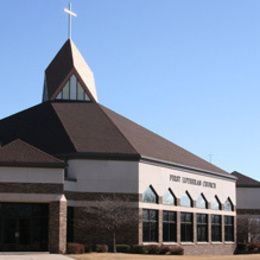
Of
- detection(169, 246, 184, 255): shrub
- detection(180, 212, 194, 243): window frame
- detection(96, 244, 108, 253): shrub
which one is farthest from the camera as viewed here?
detection(180, 212, 194, 243): window frame

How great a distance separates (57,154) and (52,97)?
12612 mm

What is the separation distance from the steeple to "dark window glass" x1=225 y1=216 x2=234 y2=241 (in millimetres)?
17757

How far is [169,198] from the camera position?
56.7m

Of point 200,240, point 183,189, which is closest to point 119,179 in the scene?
point 183,189

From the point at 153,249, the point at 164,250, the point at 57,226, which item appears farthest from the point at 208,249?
the point at 57,226

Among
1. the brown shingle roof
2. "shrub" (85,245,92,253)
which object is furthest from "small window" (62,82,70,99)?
"shrub" (85,245,92,253)

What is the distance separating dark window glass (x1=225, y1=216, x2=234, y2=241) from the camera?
65.6 meters

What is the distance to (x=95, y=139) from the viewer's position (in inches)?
2169

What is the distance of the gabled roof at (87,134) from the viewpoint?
53281 millimetres

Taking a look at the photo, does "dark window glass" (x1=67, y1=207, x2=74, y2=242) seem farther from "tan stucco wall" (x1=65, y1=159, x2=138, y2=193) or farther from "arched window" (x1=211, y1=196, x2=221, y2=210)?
"arched window" (x1=211, y1=196, x2=221, y2=210)

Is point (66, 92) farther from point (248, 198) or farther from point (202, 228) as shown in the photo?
point (248, 198)

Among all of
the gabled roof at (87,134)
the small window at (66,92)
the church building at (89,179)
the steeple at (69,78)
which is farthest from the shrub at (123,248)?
the small window at (66,92)

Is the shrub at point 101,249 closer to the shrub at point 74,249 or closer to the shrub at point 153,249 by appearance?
the shrub at point 74,249

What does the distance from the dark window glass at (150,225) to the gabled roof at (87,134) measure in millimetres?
4555
